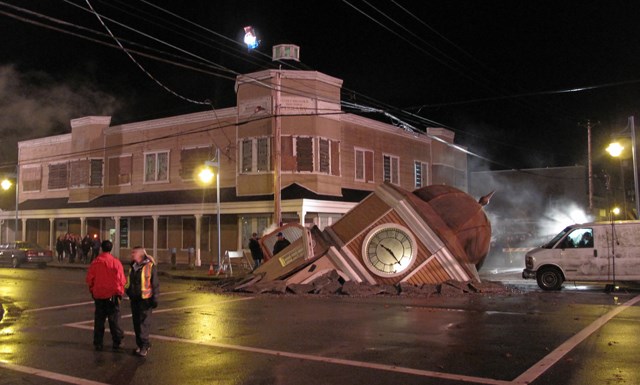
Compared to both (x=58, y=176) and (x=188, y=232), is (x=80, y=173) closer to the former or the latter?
(x=58, y=176)

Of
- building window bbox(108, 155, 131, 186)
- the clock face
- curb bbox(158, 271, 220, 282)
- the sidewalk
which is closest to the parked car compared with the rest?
the sidewalk

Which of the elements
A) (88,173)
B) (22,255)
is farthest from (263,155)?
(22,255)

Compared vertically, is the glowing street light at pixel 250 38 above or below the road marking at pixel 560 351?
above

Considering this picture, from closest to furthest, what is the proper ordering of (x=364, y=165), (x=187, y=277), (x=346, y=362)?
(x=346, y=362) < (x=187, y=277) < (x=364, y=165)

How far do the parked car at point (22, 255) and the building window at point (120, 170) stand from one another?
532 cm

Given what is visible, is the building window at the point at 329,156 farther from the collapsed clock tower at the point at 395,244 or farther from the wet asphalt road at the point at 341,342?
the wet asphalt road at the point at 341,342

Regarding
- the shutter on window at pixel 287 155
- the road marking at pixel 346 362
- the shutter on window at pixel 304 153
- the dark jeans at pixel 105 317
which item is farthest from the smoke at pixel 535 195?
the dark jeans at pixel 105 317

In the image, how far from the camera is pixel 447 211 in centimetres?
1669

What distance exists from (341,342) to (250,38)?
16.8 metres

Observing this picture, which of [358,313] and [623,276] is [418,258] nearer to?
[358,313]

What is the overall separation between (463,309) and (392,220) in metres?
4.03

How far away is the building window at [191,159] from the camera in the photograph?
28.1 metres

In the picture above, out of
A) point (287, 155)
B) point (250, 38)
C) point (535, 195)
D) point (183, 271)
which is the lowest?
point (183, 271)

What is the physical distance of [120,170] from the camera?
3148 cm
